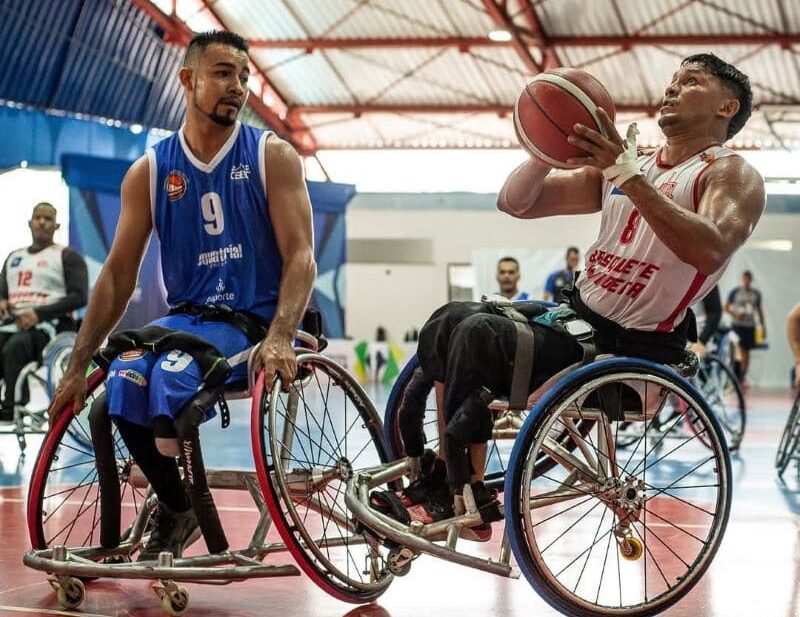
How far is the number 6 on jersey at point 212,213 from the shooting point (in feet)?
10.4

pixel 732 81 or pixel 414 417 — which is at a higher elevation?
pixel 732 81

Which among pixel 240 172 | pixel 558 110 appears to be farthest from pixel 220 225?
A: pixel 558 110

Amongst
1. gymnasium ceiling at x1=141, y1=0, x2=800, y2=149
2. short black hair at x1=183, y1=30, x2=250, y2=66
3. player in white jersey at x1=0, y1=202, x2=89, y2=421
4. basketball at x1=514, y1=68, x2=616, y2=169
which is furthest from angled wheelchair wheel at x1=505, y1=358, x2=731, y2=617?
gymnasium ceiling at x1=141, y1=0, x2=800, y2=149

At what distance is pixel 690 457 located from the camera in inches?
281

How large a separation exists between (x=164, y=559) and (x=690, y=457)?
4838mm

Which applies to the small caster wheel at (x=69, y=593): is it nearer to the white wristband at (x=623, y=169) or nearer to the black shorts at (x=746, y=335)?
the white wristband at (x=623, y=169)

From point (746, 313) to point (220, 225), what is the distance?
13691mm

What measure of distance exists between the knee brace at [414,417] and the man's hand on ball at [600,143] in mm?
746

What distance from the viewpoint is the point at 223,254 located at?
124 inches

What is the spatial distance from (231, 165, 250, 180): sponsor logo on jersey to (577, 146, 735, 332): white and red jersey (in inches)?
35.8

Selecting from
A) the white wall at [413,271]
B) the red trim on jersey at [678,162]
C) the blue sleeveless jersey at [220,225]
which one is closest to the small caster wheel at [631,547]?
the red trim on jersey at [678,162]

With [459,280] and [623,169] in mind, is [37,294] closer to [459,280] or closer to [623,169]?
[623,169]

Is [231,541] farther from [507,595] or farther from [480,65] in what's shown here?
[480,65]

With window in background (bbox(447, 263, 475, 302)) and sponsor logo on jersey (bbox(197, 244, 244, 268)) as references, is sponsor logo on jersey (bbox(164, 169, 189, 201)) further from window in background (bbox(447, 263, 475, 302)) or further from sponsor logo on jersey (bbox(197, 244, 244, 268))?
window in background (bbox(447, 263, 475, 302))
